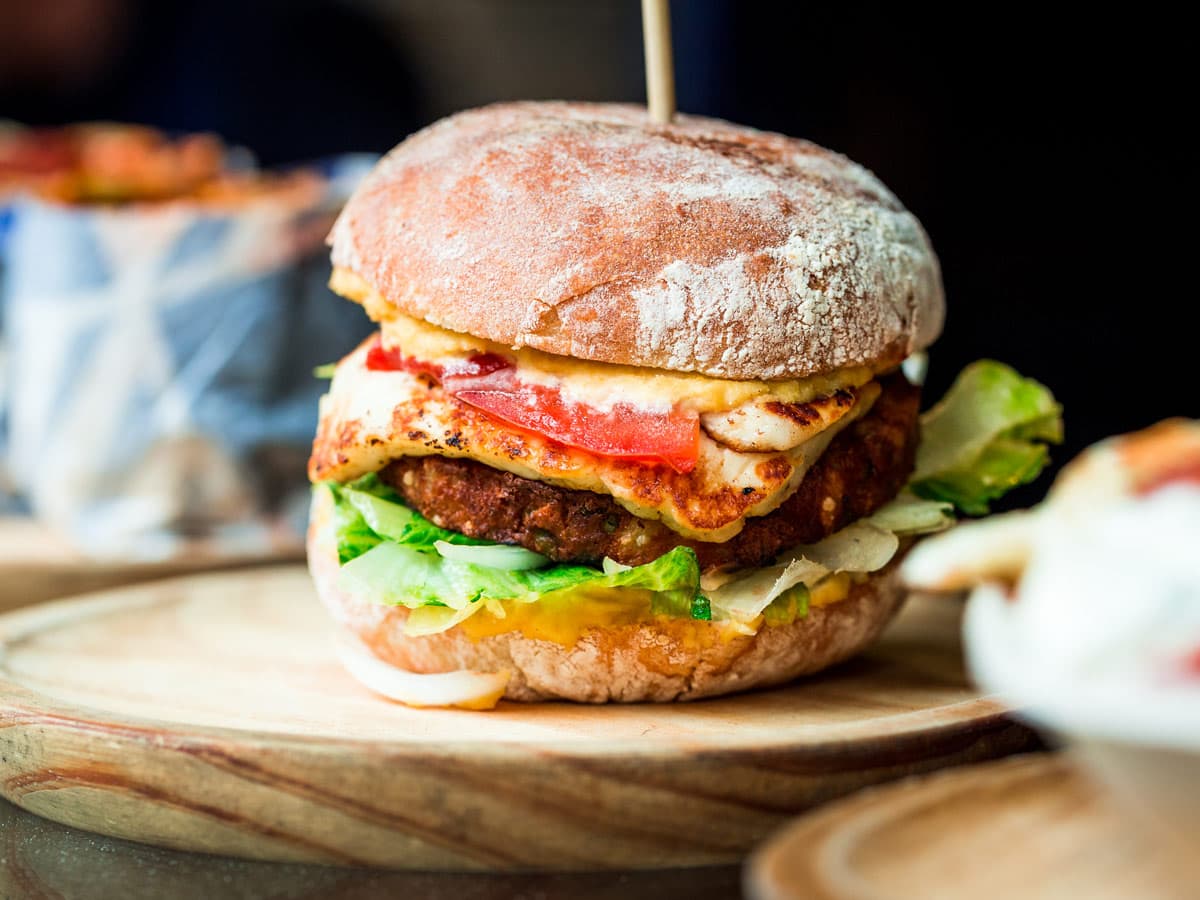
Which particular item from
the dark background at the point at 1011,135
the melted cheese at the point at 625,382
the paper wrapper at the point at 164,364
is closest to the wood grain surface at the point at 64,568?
the paper wrapper at the point at 164,364

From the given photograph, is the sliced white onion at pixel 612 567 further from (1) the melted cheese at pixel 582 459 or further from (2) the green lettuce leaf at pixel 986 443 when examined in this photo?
(2) the green lettuce leaf at pixel 986 443

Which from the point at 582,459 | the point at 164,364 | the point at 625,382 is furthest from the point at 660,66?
the point at 164,364

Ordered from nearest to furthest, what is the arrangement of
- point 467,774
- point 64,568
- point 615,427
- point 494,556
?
point 467,774 → point 615,427 → point 494,556 → point 64,568

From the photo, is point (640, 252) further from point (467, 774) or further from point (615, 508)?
point (467, 774)

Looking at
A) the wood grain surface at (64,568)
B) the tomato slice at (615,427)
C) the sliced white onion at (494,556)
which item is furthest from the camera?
the wood grain surface at (64,568)

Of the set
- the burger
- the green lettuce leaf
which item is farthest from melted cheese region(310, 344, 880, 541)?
the green lettuce leaf
